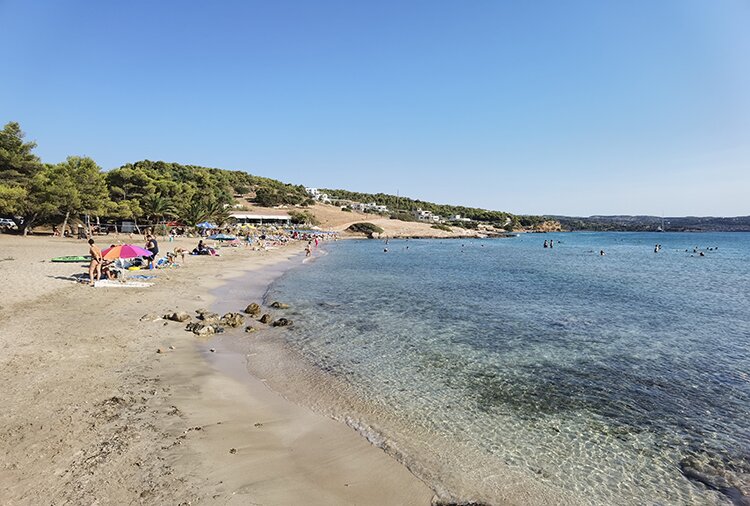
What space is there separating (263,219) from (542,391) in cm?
9334

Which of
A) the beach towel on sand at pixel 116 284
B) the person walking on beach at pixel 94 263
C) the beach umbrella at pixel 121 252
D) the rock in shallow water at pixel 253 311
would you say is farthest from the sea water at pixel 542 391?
the person walking on beach at pixel 94 263

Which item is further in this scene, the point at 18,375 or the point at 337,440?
the point at 18,375

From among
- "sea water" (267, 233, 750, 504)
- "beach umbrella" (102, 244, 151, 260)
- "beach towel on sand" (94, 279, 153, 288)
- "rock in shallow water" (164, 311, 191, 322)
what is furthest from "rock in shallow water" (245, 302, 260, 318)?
"beach umbrella" (102, 244, 151, 260)

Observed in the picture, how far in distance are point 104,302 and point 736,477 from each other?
59.5ft

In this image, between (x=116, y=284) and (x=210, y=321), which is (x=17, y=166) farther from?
(x=210, y=321)

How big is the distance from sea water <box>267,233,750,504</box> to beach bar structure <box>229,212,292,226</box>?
77377mm

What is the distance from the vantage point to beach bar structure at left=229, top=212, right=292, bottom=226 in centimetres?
9361

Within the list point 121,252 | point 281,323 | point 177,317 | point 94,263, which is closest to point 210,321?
point 177,317

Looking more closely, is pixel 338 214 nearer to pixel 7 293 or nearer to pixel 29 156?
pixel 29 156

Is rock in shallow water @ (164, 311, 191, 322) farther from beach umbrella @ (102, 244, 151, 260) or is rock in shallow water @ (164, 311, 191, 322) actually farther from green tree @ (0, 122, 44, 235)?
green tree @ (0, 122, 44, 235)

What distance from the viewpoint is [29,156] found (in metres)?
38.2

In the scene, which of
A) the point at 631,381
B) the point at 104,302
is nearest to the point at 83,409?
the point at 104,302

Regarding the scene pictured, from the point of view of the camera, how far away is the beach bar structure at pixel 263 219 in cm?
9361

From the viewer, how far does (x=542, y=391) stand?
947 centimetres
